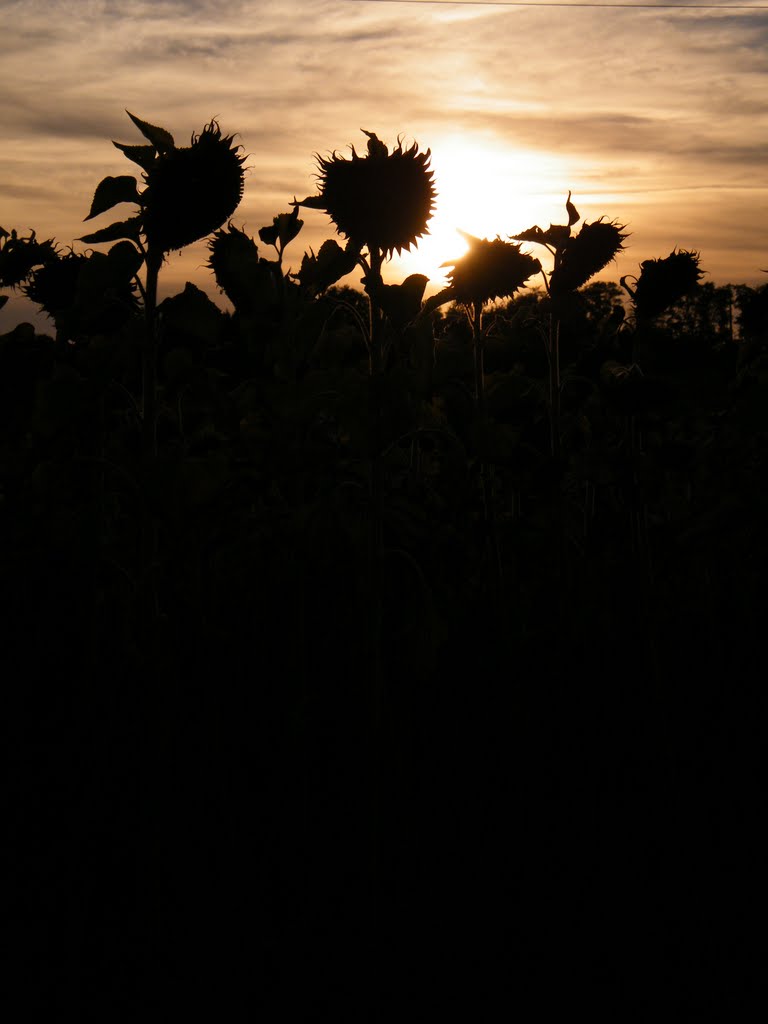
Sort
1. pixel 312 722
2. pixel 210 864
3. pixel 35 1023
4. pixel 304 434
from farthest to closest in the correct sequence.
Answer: pixel 312 722 → pixel 304 434 → pixel 210 864 → pixel 35 1023

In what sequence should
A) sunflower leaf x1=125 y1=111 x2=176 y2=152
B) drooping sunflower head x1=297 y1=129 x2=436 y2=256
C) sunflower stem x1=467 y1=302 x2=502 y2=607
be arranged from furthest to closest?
sunflower stem x1=467 y1=302 x2=502 y2=607 → sunflower leaf x1=125 y1=111 x2=176 y2=152 → drooping sunflower head x1=297 y1=129 x2=436 y2=256

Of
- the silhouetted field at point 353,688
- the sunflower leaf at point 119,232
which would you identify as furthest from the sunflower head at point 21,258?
the sunflower leaf at point 119,232

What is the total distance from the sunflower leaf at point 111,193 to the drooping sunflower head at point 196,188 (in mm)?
190

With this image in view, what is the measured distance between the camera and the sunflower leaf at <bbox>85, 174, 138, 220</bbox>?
3.57 metres

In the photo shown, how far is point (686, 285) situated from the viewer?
4.64m

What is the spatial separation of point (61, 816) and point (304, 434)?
1.79m

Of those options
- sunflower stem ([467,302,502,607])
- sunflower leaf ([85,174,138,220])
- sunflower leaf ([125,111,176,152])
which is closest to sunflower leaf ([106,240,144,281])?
sunflower leaf ([85,174,138,220])

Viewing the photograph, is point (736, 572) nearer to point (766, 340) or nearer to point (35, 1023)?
point (766, 340)

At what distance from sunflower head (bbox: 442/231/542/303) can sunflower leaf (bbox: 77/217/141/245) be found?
1.93 m

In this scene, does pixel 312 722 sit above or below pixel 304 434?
below

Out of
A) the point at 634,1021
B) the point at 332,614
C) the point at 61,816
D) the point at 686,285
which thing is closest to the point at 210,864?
the point at 61,816

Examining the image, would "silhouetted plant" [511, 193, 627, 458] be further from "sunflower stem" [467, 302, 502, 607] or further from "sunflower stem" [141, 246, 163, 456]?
"sunflower stem" [141, 246, 163, 456]

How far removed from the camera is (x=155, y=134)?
3557 millimetres

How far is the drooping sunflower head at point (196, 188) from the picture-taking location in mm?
3307
